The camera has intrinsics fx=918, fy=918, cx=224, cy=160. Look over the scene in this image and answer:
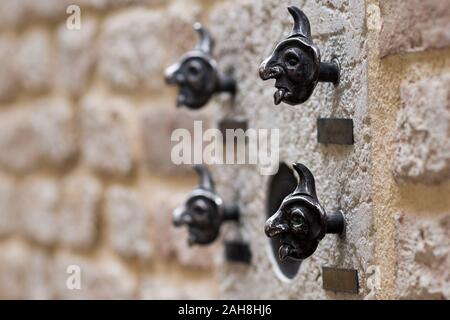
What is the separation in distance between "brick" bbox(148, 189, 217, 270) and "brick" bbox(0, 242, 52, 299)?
41cm

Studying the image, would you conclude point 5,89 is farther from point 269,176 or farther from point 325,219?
point 325,219

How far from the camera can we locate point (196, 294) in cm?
155

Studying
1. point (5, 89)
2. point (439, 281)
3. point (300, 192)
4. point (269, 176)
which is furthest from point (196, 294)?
point (5, 89)

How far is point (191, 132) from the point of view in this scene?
1.56 meters

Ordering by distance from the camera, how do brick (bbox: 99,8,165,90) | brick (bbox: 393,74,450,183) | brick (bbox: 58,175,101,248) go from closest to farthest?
1. brick (bbox: 393,74,450,183)
2. brick (bbox: 99,8,165,90)
3. brick (bbox: 58,175,101,248)

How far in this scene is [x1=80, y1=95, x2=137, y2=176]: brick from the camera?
1712 millimetres

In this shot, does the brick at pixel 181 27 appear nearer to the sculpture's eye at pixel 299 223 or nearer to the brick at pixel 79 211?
the brick at pixel 79 211

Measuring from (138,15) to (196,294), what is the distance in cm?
52

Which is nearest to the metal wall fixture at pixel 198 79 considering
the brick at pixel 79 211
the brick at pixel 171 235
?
the brick at pixel 171 235

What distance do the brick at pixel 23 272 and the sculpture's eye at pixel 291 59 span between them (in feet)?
3.49

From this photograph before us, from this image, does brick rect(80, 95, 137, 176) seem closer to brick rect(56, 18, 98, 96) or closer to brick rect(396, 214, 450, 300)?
brick rect(56, 18, 98, 96)

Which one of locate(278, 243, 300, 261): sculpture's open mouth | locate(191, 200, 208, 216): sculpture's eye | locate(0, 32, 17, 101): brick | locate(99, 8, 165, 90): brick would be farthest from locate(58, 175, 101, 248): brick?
locate(278, 243, 300, 261): sculpture's open mouth

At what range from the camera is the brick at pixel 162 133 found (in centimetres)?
158
